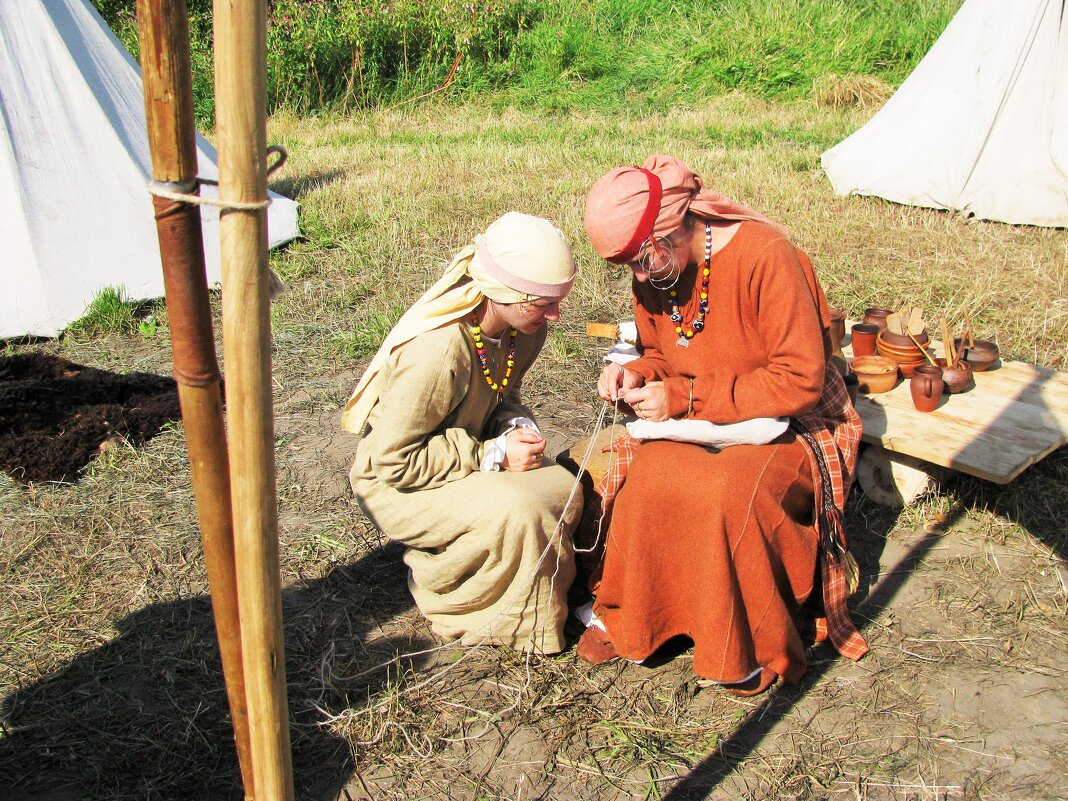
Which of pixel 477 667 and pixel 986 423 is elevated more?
pixel 986 423

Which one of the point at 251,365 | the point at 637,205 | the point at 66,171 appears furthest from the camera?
the point at 66,171

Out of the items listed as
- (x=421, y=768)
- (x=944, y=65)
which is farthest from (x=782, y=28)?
(x=421, y=768)

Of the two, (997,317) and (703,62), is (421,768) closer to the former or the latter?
(997,317)

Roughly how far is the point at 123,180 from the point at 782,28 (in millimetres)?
7722

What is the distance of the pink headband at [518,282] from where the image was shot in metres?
2.50

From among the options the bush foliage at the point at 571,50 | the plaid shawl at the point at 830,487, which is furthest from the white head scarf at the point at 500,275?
the bush foliage at the point at 571,50

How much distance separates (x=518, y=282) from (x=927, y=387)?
5.92 feet

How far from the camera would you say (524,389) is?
14.6 feet

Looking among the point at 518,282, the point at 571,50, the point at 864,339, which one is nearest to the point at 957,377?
the point at 864,339

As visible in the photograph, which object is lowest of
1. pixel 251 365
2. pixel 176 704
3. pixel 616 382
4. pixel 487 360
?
pixel 176 704

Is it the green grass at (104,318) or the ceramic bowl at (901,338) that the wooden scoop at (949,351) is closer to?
the ceramic bowl at (901,338)

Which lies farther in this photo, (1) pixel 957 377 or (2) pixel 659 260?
(1) pixel 957 377

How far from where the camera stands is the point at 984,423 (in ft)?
11.1

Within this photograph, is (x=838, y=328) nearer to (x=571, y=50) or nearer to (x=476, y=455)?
(x=476, y=455)
